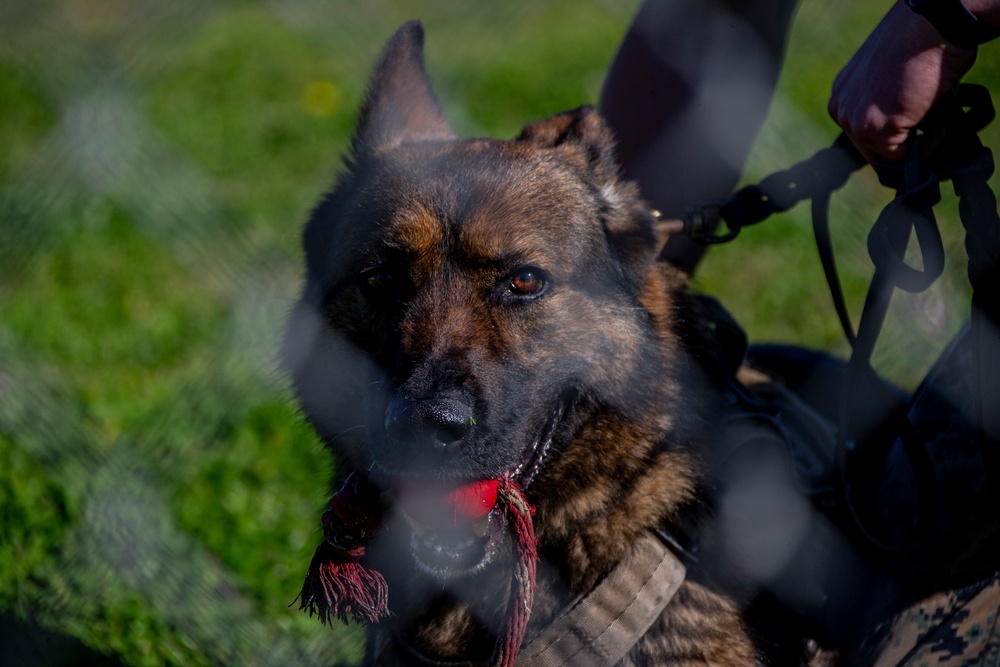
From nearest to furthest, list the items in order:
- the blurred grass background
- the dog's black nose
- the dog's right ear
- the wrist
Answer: the wrist, the dog's black nose, the dog's right ear, the blurred grass background

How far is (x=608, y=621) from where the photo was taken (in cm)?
196

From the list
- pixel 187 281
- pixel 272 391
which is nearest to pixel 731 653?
pixel 272 391

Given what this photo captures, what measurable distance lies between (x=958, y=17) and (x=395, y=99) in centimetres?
145

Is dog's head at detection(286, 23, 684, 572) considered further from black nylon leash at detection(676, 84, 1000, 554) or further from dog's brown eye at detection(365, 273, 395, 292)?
black nylon leash at detection(676, 84, 1000, 554)

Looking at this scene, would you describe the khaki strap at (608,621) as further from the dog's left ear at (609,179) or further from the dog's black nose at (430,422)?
the dog's left ear at (609,179)

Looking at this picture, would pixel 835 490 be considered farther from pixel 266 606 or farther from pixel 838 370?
pixel 266 606

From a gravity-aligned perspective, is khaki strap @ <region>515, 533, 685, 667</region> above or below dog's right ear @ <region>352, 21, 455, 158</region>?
below

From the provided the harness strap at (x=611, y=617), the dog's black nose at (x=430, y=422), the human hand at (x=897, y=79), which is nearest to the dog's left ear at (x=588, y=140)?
the human hand at (x=897, y=79)

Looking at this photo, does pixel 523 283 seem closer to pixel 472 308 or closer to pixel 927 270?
pixel 472 308

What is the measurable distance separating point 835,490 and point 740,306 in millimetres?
2603

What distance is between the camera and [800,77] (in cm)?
690

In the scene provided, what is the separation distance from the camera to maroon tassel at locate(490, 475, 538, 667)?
194 centimetres

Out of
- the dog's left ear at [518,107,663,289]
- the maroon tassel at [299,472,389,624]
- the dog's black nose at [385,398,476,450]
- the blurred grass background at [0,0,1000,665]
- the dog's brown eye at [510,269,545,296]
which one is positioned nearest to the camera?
the dog's black nose at [385,398,476,450]

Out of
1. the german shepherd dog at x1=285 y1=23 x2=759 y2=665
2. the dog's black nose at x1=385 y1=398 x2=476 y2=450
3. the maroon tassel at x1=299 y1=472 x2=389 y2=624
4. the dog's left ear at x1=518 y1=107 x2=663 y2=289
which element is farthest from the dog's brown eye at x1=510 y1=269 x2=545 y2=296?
the maroon tassel at x1=299 y1=472 x2=389 y2=624
